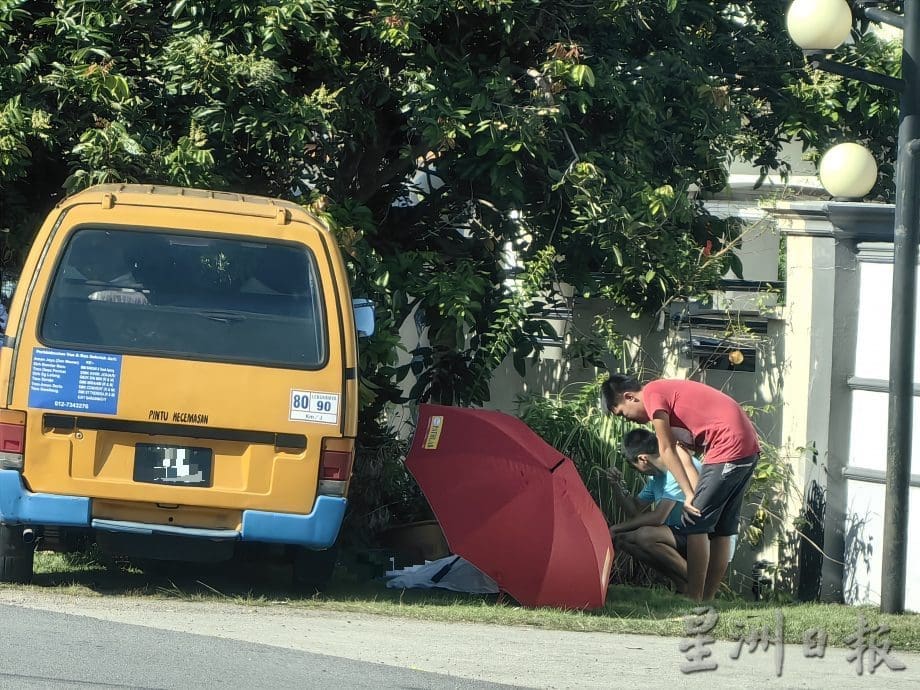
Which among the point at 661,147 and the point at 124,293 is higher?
the point at 661,147

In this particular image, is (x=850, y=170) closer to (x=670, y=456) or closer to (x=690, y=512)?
(x=670, y=456)

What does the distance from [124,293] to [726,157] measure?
16.2 ft

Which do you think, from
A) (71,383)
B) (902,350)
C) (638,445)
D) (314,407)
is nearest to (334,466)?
→ (314,407)

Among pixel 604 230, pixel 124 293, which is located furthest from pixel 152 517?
pixel 604 230

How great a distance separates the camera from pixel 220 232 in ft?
24.0

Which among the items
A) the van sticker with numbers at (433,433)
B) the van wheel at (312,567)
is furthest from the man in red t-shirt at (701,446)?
the van wheel at (312,567)

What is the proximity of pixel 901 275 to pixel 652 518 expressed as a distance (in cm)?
222

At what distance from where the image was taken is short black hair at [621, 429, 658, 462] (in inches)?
347

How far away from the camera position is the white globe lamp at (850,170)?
8.88 metres

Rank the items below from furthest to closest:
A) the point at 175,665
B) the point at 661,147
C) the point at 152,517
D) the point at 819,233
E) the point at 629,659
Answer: the point at 661,147, the point at 819,233, the point at 152,517, the point at 629,659, the point at 175,665

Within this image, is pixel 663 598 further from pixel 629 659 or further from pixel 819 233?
pixel 819 233

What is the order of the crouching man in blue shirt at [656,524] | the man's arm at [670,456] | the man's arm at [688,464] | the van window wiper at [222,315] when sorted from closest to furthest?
the van window wiper at [222,315], the man's arm at [670,456], the man's arm at [688,464], the crouching man in blue shirt at [656,524]

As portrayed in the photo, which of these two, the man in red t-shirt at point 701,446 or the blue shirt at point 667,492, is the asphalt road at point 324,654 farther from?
the blue shirt at point 667,492

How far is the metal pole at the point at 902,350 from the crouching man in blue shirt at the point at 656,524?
53.2 inches
